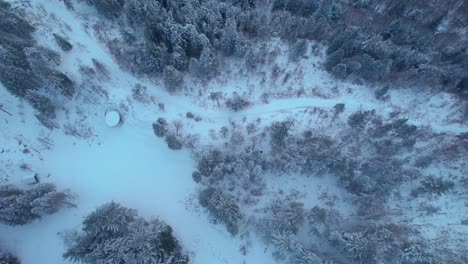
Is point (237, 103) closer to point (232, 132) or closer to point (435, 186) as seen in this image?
point (232, 132)

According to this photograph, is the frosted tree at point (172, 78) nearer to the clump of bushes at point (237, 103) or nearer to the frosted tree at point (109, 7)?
the clump of bushes at point (237, 103)

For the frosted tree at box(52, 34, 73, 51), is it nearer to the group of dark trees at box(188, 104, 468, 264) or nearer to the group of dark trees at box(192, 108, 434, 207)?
the group of dark trees at box(188, 104, 468, 264)

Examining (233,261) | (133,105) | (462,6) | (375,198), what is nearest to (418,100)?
(375,198)

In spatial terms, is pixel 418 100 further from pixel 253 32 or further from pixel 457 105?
pixel 253 32

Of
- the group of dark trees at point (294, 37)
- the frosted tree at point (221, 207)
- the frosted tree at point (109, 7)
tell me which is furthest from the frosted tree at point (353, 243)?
the frosted tree at point (109, 7)

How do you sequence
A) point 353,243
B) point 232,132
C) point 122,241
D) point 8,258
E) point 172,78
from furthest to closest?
point 232,132 → point 172,78 → point 8,258 → point 353,243 → point 122,241

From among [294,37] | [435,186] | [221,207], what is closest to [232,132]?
[221,207]
